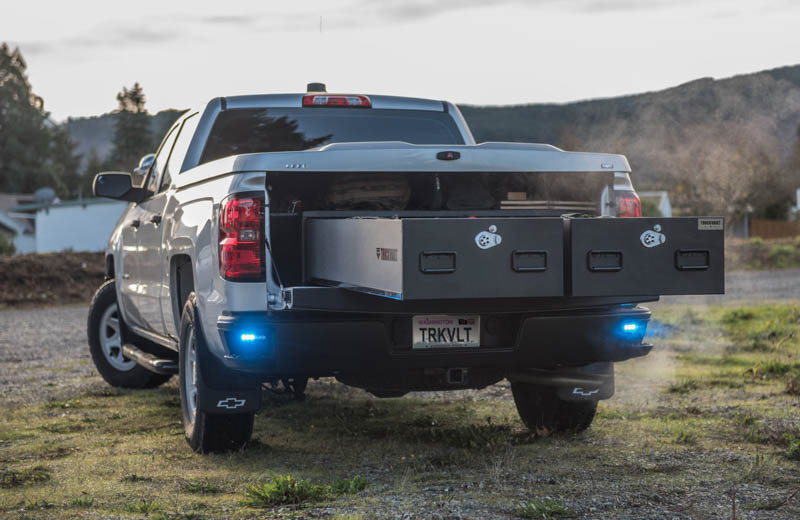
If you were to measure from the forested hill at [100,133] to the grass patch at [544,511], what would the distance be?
283 ft

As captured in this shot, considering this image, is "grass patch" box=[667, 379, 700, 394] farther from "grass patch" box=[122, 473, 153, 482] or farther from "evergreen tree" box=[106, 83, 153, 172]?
"evergreen tree" box=[106, 83, 153, 172]

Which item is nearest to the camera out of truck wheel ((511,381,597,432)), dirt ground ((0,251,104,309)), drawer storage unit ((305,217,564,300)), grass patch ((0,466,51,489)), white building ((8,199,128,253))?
drawer storage unit ((305,217,564,300))

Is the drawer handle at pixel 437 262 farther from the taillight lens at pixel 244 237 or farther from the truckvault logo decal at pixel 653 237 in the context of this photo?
the taillight lens at pixel 244 237

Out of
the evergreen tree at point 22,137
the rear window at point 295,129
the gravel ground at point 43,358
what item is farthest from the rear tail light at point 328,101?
the evergreen tree at point 22,137

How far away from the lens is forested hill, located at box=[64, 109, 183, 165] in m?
95.5

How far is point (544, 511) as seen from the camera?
4.45 m

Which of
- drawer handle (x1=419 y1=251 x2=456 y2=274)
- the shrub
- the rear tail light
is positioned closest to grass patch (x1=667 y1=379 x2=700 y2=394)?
the rear tail light

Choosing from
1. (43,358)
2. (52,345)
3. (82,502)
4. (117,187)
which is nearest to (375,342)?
(82,502)

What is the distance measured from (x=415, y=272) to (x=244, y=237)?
1.27 metres

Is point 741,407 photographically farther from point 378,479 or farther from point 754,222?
point 754,222

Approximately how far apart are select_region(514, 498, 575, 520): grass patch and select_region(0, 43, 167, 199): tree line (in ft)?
277

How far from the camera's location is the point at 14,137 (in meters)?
82.9

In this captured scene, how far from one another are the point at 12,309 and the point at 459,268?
18.5 meters

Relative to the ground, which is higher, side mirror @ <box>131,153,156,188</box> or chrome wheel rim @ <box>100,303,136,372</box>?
side mirror @ <box>131,153,156,188</box>
